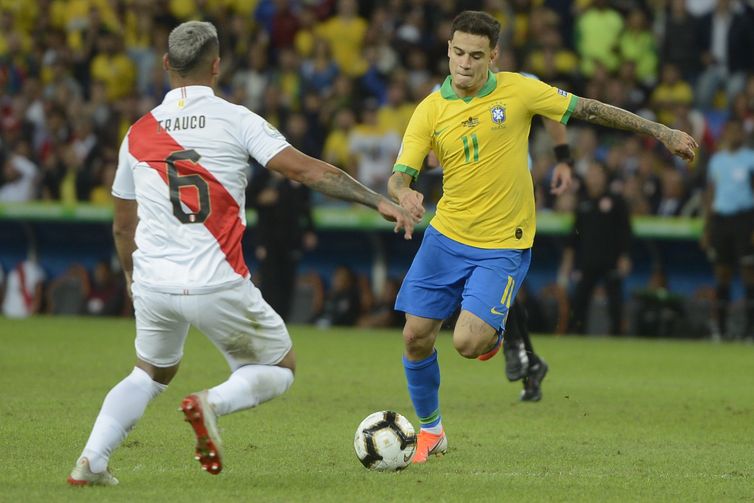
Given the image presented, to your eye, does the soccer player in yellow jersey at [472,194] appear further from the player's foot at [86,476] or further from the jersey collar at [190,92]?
the player's foot at [86,476]

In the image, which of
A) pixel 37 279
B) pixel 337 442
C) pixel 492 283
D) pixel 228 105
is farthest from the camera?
pixel 37 279

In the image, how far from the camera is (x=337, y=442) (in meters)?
8.73

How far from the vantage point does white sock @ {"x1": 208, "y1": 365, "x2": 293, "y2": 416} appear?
6.52 m

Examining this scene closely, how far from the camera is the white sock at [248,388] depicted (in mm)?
6516

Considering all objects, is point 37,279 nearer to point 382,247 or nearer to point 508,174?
point 382,247

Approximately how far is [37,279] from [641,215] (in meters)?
9.19

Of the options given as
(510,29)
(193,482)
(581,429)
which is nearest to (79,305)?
(510,29)

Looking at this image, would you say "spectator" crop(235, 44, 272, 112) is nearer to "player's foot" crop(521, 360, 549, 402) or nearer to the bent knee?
"player's foot" crop(521, 360, 549, 402)

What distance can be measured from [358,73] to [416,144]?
1353 cm

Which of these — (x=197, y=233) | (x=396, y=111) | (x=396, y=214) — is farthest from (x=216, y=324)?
(x=396, y=111)

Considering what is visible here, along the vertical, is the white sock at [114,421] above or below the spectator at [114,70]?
below

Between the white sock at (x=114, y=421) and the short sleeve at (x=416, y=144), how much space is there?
2152 millimetres

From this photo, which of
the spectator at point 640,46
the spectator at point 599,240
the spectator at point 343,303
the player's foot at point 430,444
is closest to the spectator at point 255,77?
the spectator at point 343,303

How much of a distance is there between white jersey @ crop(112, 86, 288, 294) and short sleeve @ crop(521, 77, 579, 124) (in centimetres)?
224
